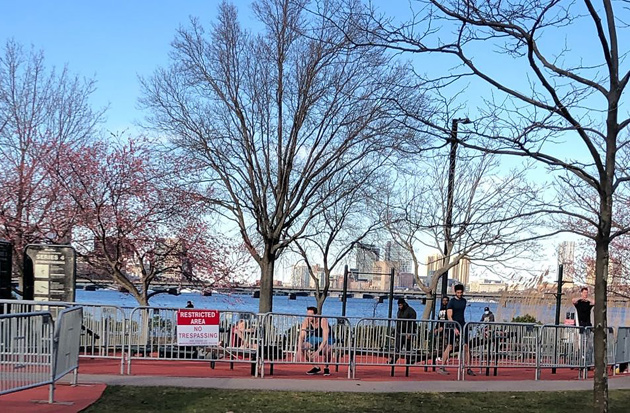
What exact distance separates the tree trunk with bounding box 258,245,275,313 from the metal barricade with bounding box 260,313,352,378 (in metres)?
8.49

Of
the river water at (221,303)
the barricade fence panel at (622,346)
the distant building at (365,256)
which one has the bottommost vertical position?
the river water at (221,303)

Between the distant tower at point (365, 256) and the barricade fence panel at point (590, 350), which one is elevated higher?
the distant tower at point (365, 256)

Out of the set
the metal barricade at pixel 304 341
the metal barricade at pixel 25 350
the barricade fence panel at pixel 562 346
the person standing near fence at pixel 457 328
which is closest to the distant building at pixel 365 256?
the person standing near fence at pixel 457 328

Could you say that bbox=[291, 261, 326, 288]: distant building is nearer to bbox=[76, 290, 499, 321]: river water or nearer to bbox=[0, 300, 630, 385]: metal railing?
bbox=[76, 290, 499, 321]: river water

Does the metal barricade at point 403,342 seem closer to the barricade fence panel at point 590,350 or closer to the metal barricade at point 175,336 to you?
the metal barricade at point 175,336

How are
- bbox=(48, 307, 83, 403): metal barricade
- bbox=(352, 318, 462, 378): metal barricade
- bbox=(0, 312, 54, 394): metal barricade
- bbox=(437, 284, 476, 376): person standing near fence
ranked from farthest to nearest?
bbox=(437, 284, 476, 376): person standing near fence < bbox=(352, 318, 462, 378): metal barricade < bbox=(48, 307, 83, 403): metal barricade < bbox=(0, 312, 54, 394): metal barricade

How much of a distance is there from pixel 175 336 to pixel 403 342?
4755mm

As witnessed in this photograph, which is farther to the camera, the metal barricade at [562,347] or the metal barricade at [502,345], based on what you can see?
the metal barricade at [562,347]

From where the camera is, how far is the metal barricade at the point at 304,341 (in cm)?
1509

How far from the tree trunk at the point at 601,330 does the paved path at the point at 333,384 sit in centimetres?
511

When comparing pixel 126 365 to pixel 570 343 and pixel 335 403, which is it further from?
pixel 570 343

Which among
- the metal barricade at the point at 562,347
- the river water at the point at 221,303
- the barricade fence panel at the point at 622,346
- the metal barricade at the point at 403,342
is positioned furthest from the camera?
the river water at the point at 221,303

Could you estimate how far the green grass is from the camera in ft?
35.6

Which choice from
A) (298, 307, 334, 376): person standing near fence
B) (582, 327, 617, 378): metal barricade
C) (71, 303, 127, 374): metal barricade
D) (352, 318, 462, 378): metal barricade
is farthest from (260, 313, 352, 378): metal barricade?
(582, 327, 617, 378): metal barricade
